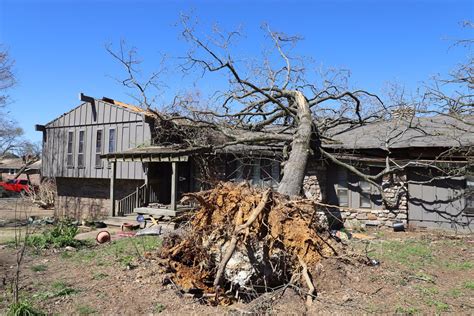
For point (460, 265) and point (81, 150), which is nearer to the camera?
point (460, 265)

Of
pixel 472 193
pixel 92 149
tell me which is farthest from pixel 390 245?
pixel 92 149

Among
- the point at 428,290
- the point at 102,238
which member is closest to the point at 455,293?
the point at 428,290

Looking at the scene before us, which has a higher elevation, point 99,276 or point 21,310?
point 21,310

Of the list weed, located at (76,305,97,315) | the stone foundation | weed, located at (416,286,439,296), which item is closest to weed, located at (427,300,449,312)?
weed, located at (416,286,439,296)

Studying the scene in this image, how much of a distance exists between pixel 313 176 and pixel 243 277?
8167mm

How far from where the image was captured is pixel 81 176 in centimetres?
2000

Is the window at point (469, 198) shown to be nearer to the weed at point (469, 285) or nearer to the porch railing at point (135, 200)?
the weed at point (469, 285)

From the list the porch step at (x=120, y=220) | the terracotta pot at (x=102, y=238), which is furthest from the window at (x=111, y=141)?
the terracotta pot at (x=102, y=238)

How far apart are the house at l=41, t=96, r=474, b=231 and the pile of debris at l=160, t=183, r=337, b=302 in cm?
135

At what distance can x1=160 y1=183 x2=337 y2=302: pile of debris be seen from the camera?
6.34 metres

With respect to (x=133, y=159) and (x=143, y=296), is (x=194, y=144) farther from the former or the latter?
(x=143, y=296)

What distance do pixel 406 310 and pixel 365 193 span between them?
27.4ft

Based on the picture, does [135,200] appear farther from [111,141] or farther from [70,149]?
[70,149]

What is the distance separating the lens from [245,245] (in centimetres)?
636
